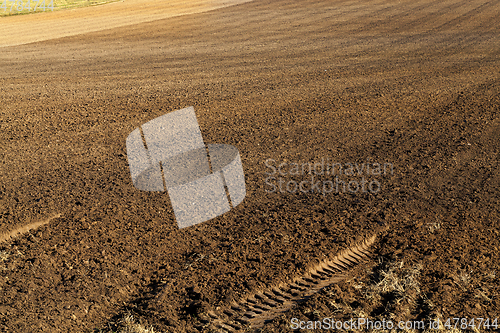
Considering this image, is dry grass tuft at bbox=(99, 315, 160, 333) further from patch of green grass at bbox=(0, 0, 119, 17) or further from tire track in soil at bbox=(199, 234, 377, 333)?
patch of green grass at bbox=(0, 0, 119, 17)

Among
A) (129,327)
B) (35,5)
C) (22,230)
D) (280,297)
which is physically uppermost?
(35,5)

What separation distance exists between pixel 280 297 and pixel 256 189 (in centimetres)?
212

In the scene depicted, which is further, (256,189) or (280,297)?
(256,189)

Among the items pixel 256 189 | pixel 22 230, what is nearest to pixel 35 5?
pixel 22 230

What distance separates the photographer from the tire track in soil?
3.70m

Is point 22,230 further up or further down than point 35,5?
further down

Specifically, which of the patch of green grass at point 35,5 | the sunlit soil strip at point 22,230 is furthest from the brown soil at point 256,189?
the patch of green grass at point 35,5

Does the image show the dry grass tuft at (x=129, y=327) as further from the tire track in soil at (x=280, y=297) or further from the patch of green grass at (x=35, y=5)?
the patch of green grass at (x=35, y=5)

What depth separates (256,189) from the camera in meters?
5.91

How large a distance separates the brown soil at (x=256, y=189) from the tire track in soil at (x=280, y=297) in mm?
88

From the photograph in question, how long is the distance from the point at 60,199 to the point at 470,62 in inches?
421

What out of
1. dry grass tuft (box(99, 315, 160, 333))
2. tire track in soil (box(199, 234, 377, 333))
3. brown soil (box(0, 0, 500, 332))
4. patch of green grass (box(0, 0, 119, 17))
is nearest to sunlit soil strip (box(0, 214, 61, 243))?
brown soil (box(0, 0, 500, 332))

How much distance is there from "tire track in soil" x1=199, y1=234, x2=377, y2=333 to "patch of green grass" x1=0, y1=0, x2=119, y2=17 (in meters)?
27.8

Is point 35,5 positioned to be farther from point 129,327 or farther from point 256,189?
point 129,327
